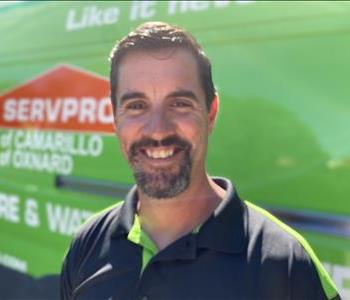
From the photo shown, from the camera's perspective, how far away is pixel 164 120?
1.52 meters

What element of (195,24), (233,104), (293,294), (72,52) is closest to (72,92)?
(72,52)

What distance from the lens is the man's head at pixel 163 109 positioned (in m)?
1.52

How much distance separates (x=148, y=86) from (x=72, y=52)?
161 centimetres

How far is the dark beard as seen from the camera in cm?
152

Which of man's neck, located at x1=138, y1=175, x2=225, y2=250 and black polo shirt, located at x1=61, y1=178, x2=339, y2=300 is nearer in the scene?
black polo shirt, located at x1=61, y1=178, x2=339, y2=300

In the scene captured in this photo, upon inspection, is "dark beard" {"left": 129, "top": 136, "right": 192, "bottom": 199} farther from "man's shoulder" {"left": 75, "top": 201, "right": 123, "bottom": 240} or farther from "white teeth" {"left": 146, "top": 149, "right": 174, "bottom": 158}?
"man's shoulder" {"left": 75, "top": 201, "right": 123, "bottom": 240}

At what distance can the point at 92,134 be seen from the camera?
291cm

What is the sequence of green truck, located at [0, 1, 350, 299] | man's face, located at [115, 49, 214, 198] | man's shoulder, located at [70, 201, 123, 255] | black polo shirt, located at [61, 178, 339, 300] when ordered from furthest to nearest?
1. green truck, located at [0, 1, 350, 299]
2. man's shoulder, located at [70, 201, 123, 255]
3. man's face, located at [115, 49, 214, 198]
4. black polo shirt, located at [61, 178, 339, 300]

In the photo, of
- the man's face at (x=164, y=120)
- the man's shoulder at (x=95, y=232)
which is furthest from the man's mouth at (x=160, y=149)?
the man's shoulder at (x=95, y=232)

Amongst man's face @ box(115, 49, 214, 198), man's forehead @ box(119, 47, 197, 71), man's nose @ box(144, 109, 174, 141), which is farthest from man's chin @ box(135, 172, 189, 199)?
man's forehead @ box(119, 47, 197, 71)

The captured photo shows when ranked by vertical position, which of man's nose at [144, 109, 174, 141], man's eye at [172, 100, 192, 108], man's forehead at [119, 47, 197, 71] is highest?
man's forehead at [119, 47, 197, 71]

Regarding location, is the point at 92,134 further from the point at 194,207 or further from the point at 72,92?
the point at 194,207

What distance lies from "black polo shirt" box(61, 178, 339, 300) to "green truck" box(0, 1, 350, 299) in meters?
0.46

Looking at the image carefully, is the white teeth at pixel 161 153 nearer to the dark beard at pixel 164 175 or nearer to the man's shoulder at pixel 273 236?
the dark beard at pixel 164 175
